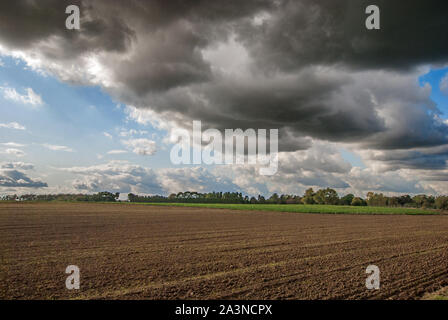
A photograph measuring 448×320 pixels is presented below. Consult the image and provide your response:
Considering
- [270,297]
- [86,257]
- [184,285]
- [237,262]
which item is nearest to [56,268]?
[86,257]

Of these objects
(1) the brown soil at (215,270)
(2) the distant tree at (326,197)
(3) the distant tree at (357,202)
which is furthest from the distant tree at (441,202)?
(1) the brown soil at (215,270)

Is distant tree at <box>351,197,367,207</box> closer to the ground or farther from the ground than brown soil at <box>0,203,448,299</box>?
closer to the ground

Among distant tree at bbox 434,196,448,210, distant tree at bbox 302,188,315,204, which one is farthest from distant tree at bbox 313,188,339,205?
distant tree at bbox 434,196,448,210

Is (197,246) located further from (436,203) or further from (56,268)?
(436,203)

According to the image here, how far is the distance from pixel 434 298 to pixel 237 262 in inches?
292

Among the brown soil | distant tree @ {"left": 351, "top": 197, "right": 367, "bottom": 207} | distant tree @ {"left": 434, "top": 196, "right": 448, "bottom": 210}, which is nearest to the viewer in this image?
the brown soil

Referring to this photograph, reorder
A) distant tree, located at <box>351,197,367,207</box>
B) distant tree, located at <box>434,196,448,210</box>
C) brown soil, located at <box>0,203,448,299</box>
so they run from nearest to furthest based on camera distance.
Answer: brown soil, located at <box>0,203,448,299</box> < distant tree, located at <box>434,196,448,210</box> < distant tree, located at <box>351,197,367,207</box>

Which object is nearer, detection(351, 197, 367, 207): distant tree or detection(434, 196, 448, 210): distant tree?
detection(434, 196, 448, 210): distant tree

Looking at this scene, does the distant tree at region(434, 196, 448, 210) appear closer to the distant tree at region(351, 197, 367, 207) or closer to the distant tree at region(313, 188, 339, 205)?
the distant tree at region(351, 197, 367, 207)

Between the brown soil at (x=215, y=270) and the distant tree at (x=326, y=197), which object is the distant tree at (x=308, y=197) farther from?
the brown soil at (x=215, y=270)

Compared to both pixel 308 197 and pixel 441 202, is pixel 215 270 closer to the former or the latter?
pixel 308 197

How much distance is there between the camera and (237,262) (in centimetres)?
1340

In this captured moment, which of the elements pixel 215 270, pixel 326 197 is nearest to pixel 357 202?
pixel 326 197

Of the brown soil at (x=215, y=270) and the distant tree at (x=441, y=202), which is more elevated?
the brown soil at (x=215, y=270)
